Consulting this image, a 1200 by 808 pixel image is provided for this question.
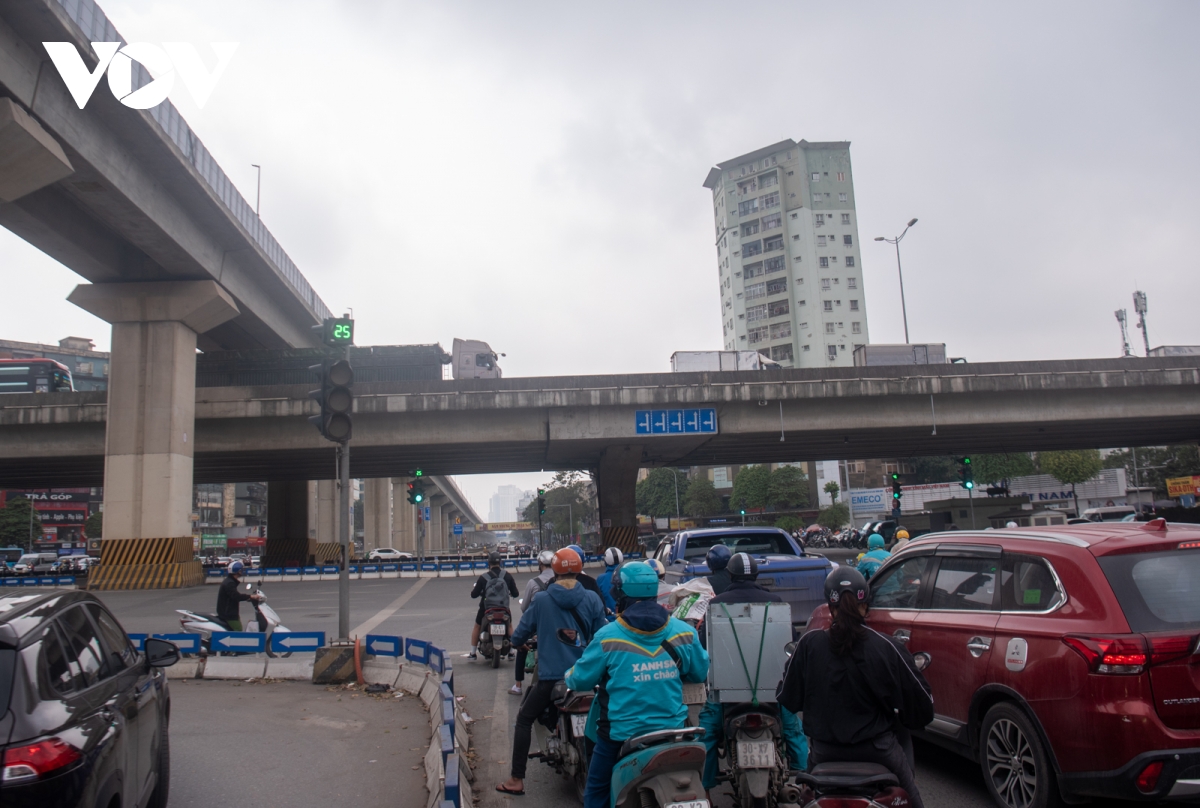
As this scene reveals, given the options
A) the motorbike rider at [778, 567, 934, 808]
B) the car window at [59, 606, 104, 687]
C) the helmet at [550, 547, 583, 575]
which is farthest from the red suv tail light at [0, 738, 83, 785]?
the helmet at [550, 547, 583, 575]

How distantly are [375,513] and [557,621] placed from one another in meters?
63.2

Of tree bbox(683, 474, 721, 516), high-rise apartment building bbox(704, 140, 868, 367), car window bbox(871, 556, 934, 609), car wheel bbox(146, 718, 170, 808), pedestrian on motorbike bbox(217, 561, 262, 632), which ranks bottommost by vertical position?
car wheel bbox(146, 718, 170, 808)

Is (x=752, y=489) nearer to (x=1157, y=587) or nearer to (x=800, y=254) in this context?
(x=800, y=254)

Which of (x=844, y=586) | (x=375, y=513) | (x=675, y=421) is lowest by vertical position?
(x=844, y=586)

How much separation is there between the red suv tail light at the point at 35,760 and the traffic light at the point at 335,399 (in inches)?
278

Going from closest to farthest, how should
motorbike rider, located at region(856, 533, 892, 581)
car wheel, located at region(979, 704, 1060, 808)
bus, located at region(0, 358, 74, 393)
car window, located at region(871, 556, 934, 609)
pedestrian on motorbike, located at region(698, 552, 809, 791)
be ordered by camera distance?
car wheel, located at region(979, 704, 1060, 808), pedestrian on motorbike, located at region(698, 552, 809, 791), car window, located at region(871, 556, 934, 609), motorbike rider, located at region(856, 533, 892, 581), bus, located at region(0, 358, 74, 393)

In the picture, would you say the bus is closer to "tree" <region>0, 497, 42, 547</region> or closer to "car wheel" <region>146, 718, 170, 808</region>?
"car wheel" <region>146, 718, 170, 808</region>

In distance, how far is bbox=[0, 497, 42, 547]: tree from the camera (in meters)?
73.8

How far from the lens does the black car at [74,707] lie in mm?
3186

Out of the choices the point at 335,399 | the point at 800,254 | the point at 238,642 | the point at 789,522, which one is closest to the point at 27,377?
the point at 238,642

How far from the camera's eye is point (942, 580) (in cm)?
572

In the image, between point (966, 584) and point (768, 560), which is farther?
point (768, 560)

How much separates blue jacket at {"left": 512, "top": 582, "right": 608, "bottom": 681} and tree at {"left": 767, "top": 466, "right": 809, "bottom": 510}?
74.5 m

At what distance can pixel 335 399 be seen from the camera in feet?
33.7
